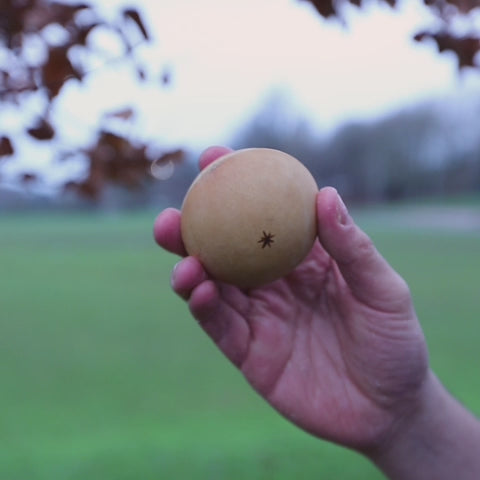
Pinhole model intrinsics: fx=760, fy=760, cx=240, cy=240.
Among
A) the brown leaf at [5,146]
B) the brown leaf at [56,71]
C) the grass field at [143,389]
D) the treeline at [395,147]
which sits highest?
the brown leaf at [56,71]

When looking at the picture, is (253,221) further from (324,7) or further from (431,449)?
(431,449)

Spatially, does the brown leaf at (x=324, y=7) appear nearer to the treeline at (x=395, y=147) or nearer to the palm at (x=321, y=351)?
the palm at (x=321, y=351)

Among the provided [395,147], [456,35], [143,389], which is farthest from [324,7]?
[395,147]

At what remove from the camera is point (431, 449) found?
59.7 inches

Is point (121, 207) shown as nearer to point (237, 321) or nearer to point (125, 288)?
point (125, 288)

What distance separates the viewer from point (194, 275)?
1.40 meters

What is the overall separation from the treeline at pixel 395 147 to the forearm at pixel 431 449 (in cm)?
5409

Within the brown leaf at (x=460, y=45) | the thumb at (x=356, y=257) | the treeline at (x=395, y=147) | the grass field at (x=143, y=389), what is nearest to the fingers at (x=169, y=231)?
the thumb at (x=356, y=257)

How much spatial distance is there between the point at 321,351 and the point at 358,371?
92 millimetres

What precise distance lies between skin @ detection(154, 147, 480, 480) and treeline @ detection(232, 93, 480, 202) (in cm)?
5405

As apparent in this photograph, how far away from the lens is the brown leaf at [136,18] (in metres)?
1.62

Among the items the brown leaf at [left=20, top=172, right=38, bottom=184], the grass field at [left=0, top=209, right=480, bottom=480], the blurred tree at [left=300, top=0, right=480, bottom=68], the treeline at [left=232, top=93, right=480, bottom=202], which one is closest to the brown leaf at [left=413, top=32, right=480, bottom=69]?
the blurred tree at [left=300, top=0, right=480, bottom=68]

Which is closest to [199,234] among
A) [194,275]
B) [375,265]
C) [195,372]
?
[194,275]

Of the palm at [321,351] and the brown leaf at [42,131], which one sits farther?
the brown leaf at [42,131]
